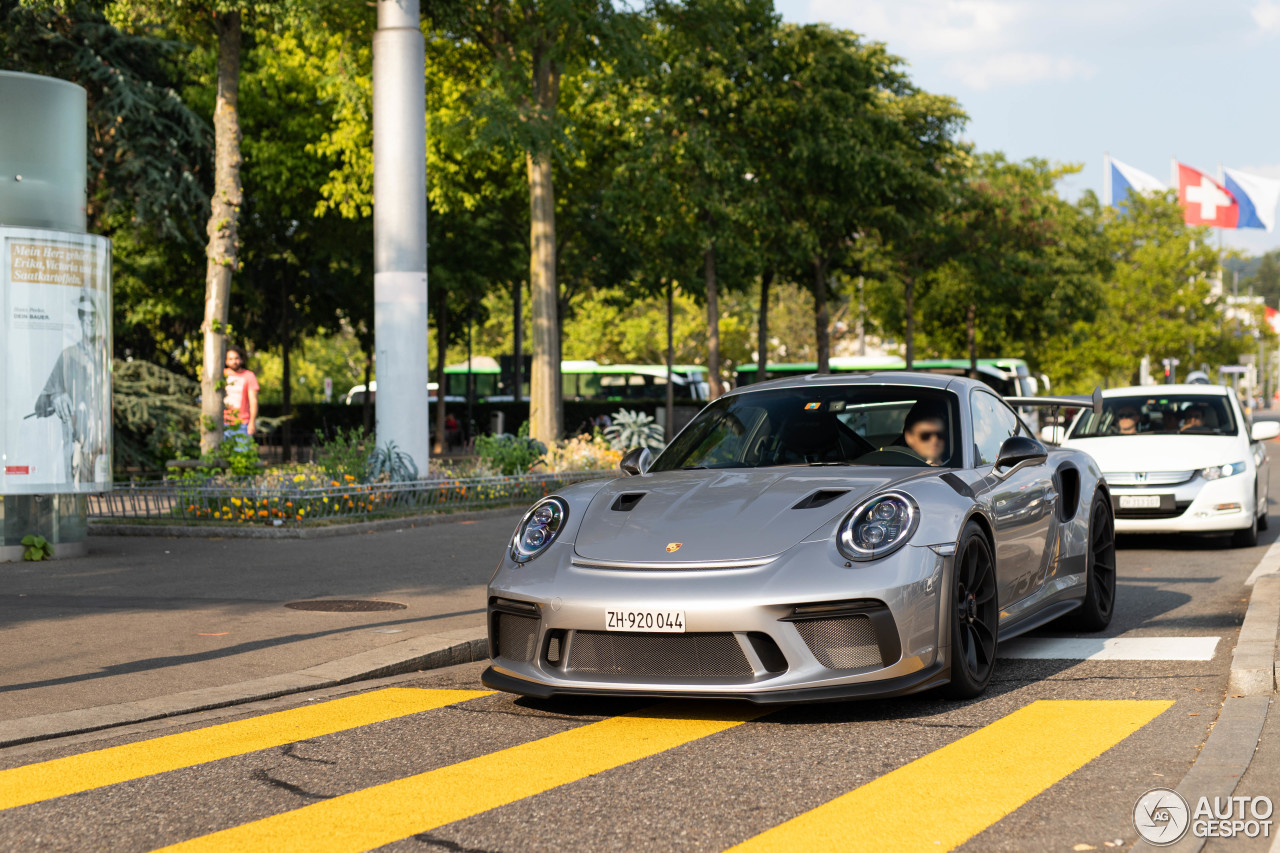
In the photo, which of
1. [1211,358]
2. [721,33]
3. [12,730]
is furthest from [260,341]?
[1211,358]

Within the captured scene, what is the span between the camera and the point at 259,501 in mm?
13672

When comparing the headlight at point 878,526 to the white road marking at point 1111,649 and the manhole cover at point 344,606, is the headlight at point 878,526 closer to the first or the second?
the white road marking at point 1111,649

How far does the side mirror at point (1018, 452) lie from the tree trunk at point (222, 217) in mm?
12966

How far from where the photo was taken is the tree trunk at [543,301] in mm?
20672

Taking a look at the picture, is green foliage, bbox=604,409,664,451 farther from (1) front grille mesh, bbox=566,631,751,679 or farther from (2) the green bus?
(2) the green bus

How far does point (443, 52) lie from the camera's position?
23.9 m

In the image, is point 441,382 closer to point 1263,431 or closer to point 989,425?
point 1263,431

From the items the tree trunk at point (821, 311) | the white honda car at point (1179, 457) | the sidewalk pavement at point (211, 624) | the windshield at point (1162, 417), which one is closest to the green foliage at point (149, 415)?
the sidewalk pavement at point (211, 624)

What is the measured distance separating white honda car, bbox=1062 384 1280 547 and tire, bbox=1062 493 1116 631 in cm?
385

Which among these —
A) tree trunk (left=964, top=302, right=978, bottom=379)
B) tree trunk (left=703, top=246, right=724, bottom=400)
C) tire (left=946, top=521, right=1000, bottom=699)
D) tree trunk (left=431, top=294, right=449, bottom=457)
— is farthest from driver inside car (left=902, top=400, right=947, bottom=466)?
tree trunk (left=964, top=302, right=978, bottom=379)

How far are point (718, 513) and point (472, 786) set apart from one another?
5.14ft

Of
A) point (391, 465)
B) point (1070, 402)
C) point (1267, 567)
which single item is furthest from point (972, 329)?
point (1070, 402)

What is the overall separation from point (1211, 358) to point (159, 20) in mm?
61741

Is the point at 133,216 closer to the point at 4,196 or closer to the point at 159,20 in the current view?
the point at 159,20
